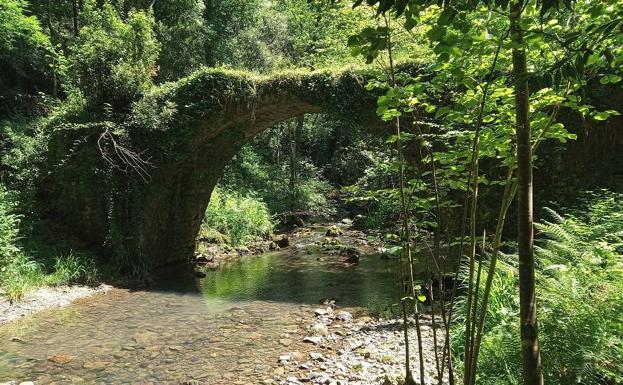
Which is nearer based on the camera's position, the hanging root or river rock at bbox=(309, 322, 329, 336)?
river rock at bbox=(309, 322, 329, 336)

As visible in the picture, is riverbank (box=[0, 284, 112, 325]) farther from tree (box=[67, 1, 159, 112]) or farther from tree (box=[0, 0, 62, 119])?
tree (box=[0, 0, 62, 119])

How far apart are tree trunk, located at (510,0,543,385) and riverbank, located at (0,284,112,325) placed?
7518 mm

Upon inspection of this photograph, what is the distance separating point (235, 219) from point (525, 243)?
40.4 ft

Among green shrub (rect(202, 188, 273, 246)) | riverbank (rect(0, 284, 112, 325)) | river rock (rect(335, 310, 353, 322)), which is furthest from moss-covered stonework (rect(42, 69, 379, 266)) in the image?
river rock (rect(335, 310, 353, 322))

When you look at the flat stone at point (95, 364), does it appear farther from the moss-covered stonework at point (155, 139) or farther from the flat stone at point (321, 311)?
the moss-covered stonework at point (155, 139)

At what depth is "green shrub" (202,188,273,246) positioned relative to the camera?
13328mm

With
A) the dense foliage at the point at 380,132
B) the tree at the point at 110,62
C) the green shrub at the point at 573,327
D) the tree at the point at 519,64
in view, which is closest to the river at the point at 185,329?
the dense foliage at the point at 380,132

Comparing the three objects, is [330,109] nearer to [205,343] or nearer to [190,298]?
[190,298]

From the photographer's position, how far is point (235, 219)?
13.6 meters

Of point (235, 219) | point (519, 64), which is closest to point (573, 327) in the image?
point (519, 64)

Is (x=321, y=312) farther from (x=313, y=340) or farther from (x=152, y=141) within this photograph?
(x=152, y=141)

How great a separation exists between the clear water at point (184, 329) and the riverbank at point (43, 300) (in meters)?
0.21

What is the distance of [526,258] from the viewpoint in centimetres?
174

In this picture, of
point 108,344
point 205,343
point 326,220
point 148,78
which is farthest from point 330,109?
point 326,220
